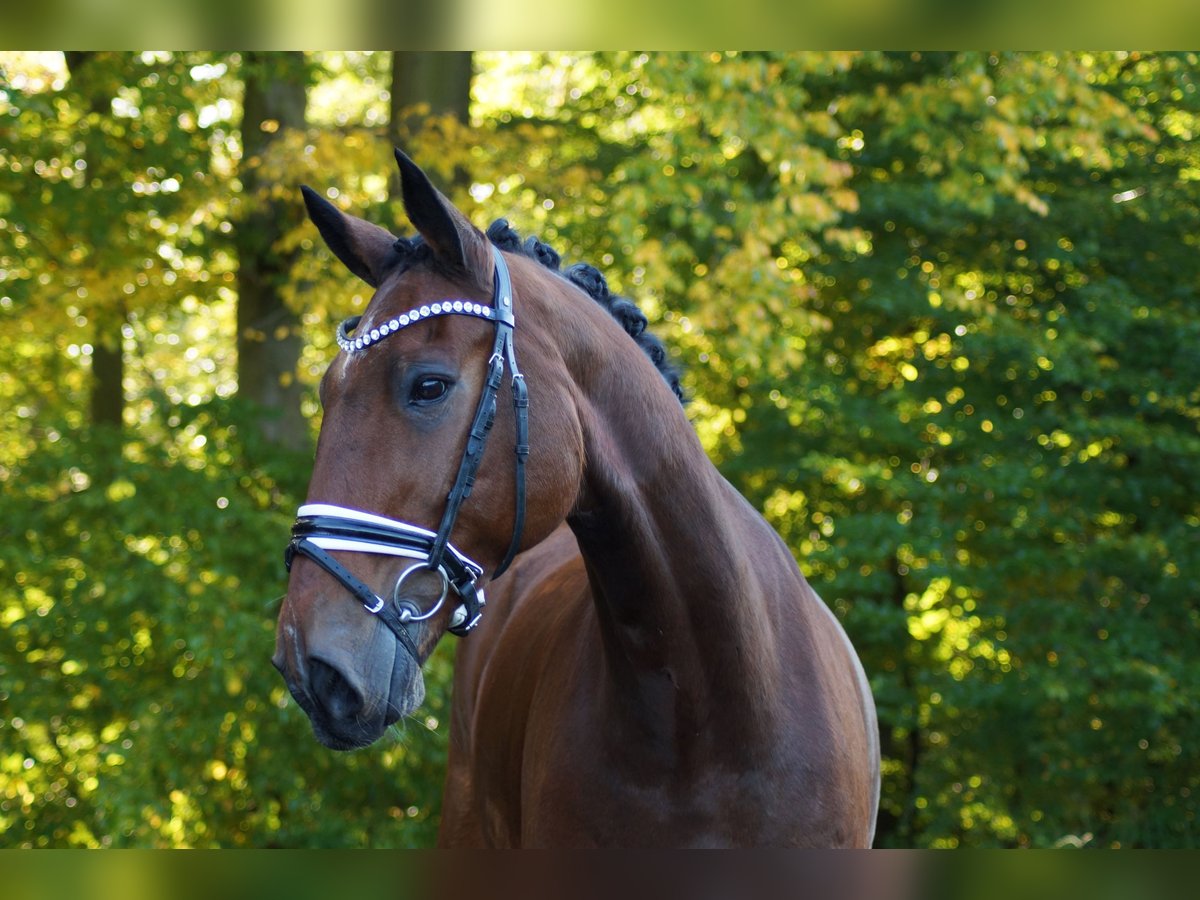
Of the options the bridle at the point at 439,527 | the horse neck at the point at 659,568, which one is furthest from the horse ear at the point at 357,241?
the horse neck at the point at 659,568

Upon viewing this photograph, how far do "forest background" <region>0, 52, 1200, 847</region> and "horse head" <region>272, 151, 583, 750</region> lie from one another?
5285mm

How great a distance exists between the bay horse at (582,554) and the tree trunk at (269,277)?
241 inches

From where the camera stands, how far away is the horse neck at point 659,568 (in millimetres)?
2617

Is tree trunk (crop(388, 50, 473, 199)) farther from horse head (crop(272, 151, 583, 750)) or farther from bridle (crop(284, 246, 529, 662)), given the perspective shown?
bridle (crop(284, 246, 529, 662))

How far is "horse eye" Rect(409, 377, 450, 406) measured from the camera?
7.43 ft

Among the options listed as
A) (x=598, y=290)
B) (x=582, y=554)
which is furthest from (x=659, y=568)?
(x=598, y=290)

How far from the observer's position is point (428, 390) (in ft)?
7.47

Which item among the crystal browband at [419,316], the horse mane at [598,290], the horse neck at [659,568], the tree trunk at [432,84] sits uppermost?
the crystal browband at [419,316]

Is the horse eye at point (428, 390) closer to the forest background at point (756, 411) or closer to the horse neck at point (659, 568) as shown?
the horse neck at point (659, 568)

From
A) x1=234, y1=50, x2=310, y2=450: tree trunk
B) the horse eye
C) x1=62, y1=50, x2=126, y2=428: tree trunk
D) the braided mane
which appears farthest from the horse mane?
x1=62, y1=50, x2=126, y2=428: tree trunk

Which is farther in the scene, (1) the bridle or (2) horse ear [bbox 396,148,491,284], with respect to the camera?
(2) horse ear [bbox 396,148,491,284]

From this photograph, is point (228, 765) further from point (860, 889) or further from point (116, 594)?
point (860, 889)

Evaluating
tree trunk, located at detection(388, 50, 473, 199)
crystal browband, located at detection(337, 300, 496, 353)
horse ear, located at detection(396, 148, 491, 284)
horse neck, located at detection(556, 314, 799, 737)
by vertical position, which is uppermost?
horse ear, located at detection(396, 148, 491, 284)

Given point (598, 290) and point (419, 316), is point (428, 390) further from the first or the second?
point (598, 290)
